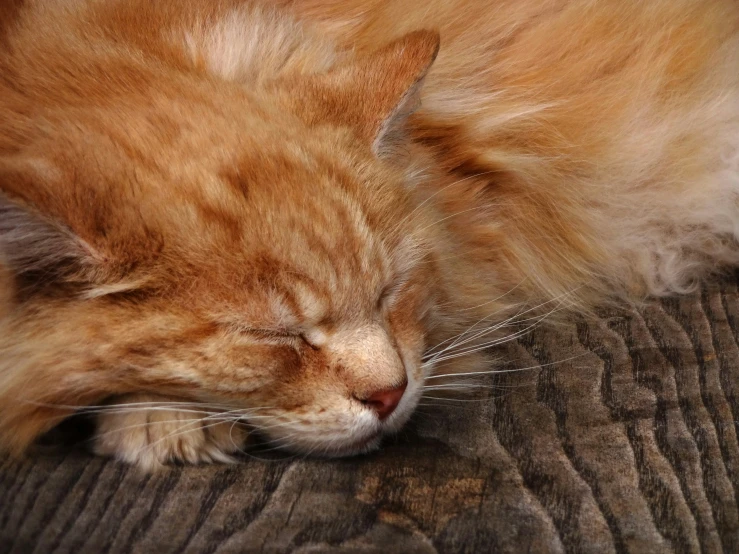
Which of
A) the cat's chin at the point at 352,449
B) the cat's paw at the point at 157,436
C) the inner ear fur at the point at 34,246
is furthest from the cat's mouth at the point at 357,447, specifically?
the inner ear fur at the point at 34,246

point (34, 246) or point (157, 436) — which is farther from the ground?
point (34, 246)

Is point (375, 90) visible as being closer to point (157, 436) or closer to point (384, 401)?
point (384, 401)

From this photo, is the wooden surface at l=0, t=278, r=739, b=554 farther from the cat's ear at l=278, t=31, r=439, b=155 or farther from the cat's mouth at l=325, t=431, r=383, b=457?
the cat's ear at l=278, t=31, r=439, b=155

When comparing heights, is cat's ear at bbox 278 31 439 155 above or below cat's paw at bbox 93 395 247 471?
above

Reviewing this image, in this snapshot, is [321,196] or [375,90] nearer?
[321,196]

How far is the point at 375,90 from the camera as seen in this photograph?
148 centimetres

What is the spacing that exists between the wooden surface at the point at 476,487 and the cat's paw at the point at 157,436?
0.10 ft

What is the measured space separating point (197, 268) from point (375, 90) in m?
0.49

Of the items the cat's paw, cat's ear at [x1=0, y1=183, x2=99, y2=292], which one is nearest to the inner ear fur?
cat's ear at [x1=0, y1=183, x2=99, y2=292]

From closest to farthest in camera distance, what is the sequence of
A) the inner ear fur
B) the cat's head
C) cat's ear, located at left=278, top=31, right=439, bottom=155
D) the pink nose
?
the inner ear fur → the cat's head → the pink nose → cat's ear, located at left=278, top=31, right=439, bottom=155

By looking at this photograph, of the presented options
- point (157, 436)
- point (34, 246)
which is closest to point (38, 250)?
point (34, 246)

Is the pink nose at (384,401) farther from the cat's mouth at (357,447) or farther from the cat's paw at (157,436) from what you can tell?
the cat's paw at (157,436)

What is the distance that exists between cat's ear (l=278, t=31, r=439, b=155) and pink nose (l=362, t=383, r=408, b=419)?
17.8 inches

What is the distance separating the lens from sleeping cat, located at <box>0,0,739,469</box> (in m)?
1.21
